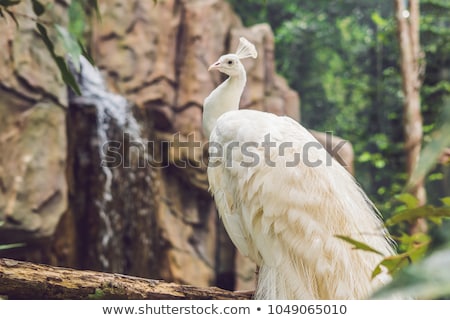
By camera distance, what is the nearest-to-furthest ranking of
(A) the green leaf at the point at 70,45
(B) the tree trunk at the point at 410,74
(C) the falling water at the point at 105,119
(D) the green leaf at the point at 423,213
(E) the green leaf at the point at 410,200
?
(D) the green leaf at the point at 423,213 → (E) the green leaf at the point at 410,200 → (A) the green leaf at the point at 70,45 → (B) the tree trunk at the point at 410,74 → (C) the falling water at the point at 105,119

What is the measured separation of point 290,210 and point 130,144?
115 inches

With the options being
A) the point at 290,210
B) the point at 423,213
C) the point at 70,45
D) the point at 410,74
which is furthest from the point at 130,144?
the point at 423,213

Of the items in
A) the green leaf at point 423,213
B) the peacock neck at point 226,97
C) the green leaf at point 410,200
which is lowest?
the green leaf at point 423,213

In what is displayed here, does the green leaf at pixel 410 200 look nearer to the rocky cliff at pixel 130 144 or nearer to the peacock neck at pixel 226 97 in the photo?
the peacock neck at pixel 226 97

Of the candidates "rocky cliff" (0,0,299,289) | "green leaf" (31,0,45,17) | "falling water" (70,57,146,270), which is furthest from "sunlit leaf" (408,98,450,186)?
"falling water" (70,57,146,270)

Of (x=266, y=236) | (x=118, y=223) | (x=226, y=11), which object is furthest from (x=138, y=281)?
(x=226, y=11)

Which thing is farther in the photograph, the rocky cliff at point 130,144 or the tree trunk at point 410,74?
the tree trunk at point 410,74

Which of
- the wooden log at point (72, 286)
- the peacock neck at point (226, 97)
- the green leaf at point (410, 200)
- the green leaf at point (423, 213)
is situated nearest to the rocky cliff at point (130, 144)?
the peacock neck at point (226, 97)

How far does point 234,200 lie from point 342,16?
426 centimetres

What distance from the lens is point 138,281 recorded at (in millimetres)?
1291

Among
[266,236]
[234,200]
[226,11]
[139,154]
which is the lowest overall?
[266,236]

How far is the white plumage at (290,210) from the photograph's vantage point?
4.58 ft

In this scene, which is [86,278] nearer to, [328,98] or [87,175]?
[87,175]

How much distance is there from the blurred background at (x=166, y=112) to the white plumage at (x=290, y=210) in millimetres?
1908
